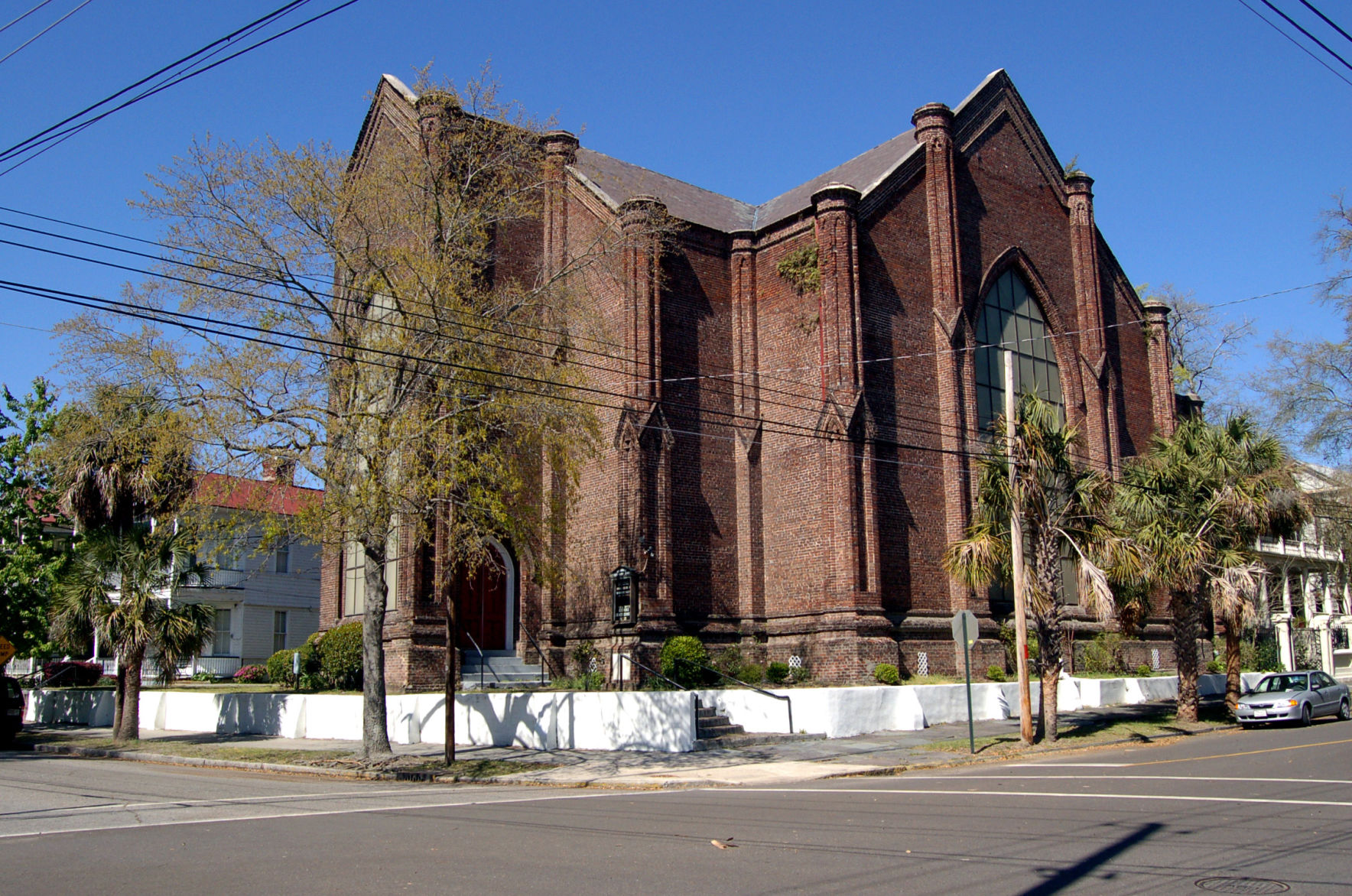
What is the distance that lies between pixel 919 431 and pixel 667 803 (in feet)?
53.1

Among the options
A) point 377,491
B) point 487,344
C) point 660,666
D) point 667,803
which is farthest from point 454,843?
point 660,666

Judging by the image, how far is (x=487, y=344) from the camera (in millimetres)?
18469

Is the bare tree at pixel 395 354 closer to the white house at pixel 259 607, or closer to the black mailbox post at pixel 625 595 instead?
the black mailbox post at pixel 625 595

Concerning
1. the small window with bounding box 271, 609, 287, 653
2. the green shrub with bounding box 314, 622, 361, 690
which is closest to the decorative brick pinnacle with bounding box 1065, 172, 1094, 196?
the green shrub with bounding box 314, 622, 361, 690

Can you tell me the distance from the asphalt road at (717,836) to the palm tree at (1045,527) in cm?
479

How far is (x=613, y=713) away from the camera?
1933 cm

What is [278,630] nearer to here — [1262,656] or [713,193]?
[713,193]

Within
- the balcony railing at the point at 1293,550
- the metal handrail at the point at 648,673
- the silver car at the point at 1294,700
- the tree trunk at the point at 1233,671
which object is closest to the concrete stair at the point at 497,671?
the metal handrail at the point at 648,673

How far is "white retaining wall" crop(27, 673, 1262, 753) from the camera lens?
19.2m

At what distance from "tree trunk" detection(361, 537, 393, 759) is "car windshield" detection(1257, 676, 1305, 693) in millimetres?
19988

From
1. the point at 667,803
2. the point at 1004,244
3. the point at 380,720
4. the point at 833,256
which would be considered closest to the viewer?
the point at 667,803

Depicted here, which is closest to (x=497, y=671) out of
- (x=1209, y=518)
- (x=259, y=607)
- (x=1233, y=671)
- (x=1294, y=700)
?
(x=1209, y=518)

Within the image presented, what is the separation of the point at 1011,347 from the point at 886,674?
39.5 ft

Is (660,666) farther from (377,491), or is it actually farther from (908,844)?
(908,844)
